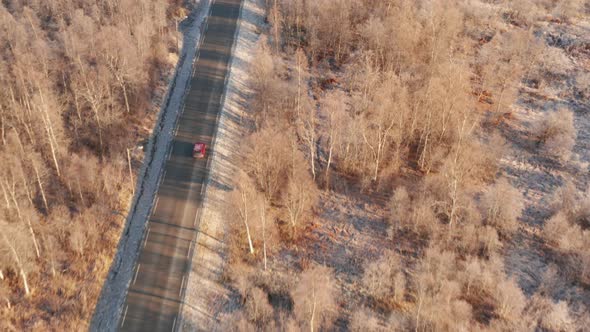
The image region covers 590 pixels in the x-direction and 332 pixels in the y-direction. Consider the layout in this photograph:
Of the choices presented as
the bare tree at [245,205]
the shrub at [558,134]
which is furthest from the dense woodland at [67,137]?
the shrub at [558,134]

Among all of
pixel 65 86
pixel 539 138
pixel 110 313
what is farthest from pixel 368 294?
pixel 65 86

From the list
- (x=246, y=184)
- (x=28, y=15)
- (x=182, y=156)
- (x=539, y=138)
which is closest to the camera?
(x=246, y=184)

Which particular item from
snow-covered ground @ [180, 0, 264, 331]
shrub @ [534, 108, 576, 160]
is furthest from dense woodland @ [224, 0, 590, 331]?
snow-covered ground @ [180, 0, 264, 331]

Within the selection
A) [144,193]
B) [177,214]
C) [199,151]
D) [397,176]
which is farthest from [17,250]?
[397,176]

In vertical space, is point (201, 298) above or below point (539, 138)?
below

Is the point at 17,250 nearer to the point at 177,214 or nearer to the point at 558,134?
the point at 177,214

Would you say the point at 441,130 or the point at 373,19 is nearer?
the point at 441,130

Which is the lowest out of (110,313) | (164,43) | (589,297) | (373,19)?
(110,313)

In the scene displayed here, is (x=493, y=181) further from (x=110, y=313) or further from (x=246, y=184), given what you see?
(x=110, y=313)
